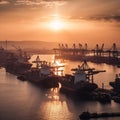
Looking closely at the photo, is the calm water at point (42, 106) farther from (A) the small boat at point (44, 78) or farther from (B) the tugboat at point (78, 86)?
(A) the small boat at point (44, 78)

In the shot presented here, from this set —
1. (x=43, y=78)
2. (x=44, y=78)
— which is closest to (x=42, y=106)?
(x=44, y=78)

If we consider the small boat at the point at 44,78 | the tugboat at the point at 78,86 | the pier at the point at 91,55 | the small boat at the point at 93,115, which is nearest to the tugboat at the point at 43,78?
the small boat at the point at 44,78

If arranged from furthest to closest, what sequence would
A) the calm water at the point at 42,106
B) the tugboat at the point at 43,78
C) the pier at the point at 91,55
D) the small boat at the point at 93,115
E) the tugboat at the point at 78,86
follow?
1. the pier at the point at 91,55
2. the tugboat at the point at 43,78
3. the tugboat at the point at 78,86
4. the calm water at the point at 42,106
5. the small boat at the point at 93,115

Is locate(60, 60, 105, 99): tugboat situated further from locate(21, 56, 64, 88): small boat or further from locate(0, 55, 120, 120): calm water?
locate(21, 56, 64, 88): small boat

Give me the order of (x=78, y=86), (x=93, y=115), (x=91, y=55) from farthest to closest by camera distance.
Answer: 1. (x=91, y=55)
2. (x=78, y=86)
3. (x=93, y=115)

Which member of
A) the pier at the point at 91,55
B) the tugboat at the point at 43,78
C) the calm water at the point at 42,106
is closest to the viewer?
the calm water at the point at 42,106

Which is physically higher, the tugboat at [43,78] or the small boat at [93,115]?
the tugboat at [43,78]

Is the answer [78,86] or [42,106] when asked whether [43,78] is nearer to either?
[78,86]

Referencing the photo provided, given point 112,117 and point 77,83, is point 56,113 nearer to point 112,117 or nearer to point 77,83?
point 112,117

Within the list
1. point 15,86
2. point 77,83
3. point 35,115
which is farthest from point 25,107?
point 15,86

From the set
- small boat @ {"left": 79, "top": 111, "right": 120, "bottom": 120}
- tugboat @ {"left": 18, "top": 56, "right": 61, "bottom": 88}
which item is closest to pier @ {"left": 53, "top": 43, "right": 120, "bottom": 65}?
tugboat @ {"left": 18, "top": 56, "right": 61, "bottom": 88}

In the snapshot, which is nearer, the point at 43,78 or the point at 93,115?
the point at 93,115
